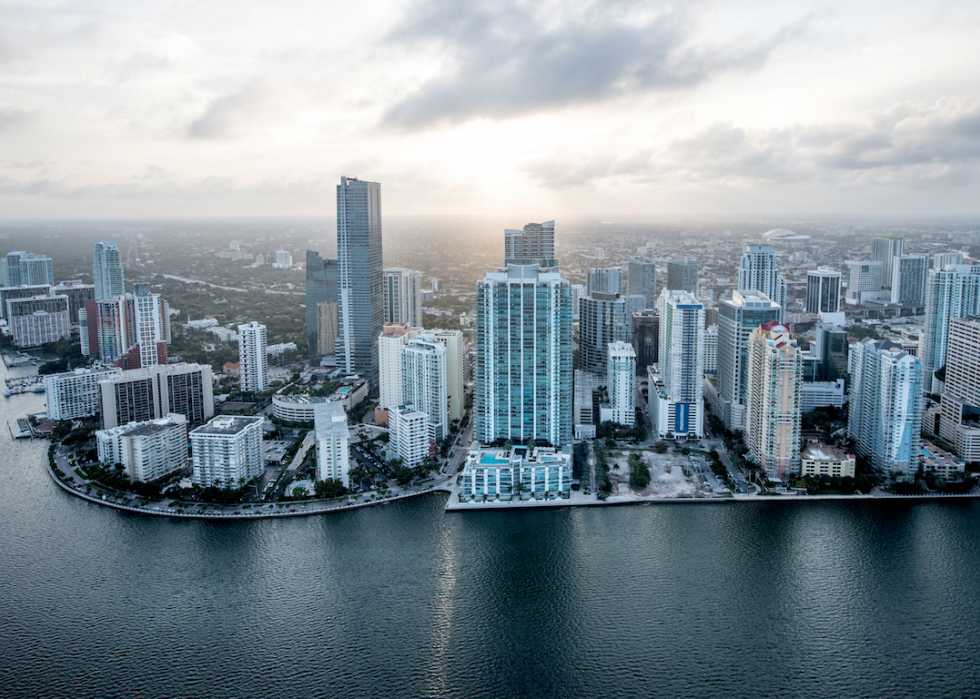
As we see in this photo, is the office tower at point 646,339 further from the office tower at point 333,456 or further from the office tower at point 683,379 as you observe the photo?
the office tower at point 333,456

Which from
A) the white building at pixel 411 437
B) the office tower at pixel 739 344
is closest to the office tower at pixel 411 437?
the white building at pixel 411 437

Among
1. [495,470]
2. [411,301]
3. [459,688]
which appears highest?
[411,301]

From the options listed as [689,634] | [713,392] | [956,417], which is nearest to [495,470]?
[689,634]

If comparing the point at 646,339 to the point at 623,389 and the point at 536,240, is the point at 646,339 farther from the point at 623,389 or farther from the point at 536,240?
the point at 623,389

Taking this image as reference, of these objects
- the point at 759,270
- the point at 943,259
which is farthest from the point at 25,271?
the point at 943,259

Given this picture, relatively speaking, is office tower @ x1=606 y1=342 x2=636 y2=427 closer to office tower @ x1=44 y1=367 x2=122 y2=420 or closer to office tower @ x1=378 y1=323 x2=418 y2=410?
office tower @ x1=378 y1=323 x2=418 y2=410

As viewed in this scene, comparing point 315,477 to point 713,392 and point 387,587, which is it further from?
point 713,392

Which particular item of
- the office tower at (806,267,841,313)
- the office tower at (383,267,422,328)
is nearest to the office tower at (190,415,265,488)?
the office tower at (383,267,422,328)
